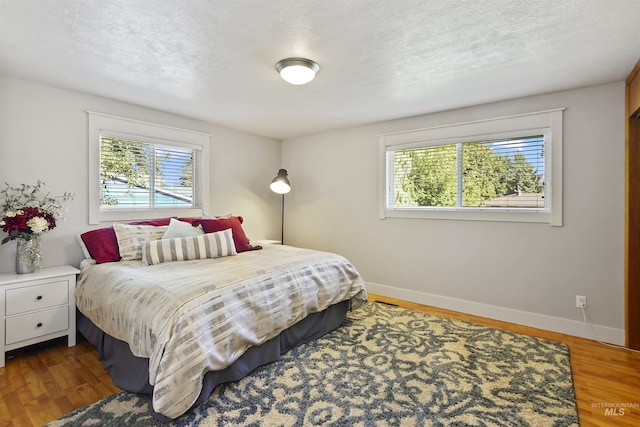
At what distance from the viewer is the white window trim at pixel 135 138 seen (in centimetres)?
307

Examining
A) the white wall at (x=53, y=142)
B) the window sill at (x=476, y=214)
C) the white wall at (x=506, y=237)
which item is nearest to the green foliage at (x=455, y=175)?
the window sill at (x=476, y=214)

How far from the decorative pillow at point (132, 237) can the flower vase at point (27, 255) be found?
0.57 m

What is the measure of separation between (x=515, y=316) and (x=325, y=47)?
3.07 metres

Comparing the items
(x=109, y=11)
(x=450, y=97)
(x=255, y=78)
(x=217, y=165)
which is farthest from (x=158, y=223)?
(x=450, y=97)

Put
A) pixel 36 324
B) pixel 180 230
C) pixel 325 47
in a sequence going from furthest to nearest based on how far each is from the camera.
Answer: pixel 180 230 → pixel 36 324 → pixel 325 47

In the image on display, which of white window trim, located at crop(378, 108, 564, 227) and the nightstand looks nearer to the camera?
the nightstand

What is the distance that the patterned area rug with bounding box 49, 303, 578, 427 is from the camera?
1.71 m

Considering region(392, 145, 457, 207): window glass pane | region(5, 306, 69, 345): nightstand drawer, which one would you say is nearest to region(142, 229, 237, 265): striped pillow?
region(5, 306, 69, 345): nightstand drawer

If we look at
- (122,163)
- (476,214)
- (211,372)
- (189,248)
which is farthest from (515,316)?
(122,163)

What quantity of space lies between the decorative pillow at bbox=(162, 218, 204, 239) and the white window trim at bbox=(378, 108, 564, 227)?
2236 millimetres

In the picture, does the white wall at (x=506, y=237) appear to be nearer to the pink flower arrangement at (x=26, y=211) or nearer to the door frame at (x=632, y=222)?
the door frame at (x=632, y=222)

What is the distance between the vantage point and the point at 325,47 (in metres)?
2.10

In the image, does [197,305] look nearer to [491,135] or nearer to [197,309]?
[197,309]

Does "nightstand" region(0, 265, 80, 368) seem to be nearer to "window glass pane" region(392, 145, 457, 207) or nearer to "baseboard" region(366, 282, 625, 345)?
"baseboard" region(366, 282, 625, 345)
